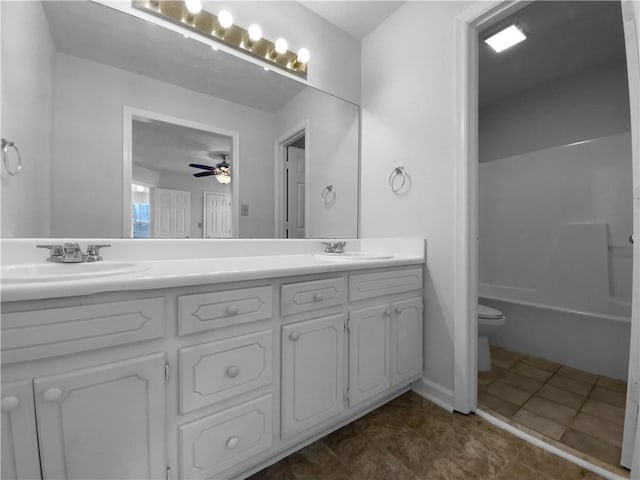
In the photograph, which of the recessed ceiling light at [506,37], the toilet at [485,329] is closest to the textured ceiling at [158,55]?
the recessed ceiling light at [506,37]

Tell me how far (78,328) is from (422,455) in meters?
1.35

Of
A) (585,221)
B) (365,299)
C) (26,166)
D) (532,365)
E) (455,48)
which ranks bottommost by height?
(532,365)

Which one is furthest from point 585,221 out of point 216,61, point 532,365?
point 216,61

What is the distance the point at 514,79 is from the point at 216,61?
250 cm

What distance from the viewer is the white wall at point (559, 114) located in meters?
2.15

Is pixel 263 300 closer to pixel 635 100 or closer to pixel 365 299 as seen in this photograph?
pixel 365 299

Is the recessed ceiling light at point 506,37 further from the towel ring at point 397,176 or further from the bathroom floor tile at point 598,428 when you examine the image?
the bathroom floor tile at point 598,428

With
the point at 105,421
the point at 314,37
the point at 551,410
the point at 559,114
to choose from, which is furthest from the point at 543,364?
the point at 314,37

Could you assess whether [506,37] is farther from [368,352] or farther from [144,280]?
[144,280]

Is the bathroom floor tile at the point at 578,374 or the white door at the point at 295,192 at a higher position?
the white door at the point at 295,192

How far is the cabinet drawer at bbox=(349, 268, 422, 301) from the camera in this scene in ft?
4.28

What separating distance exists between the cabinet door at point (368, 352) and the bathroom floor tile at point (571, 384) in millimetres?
1241

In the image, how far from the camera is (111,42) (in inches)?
47.7

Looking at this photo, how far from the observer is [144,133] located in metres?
1.29
